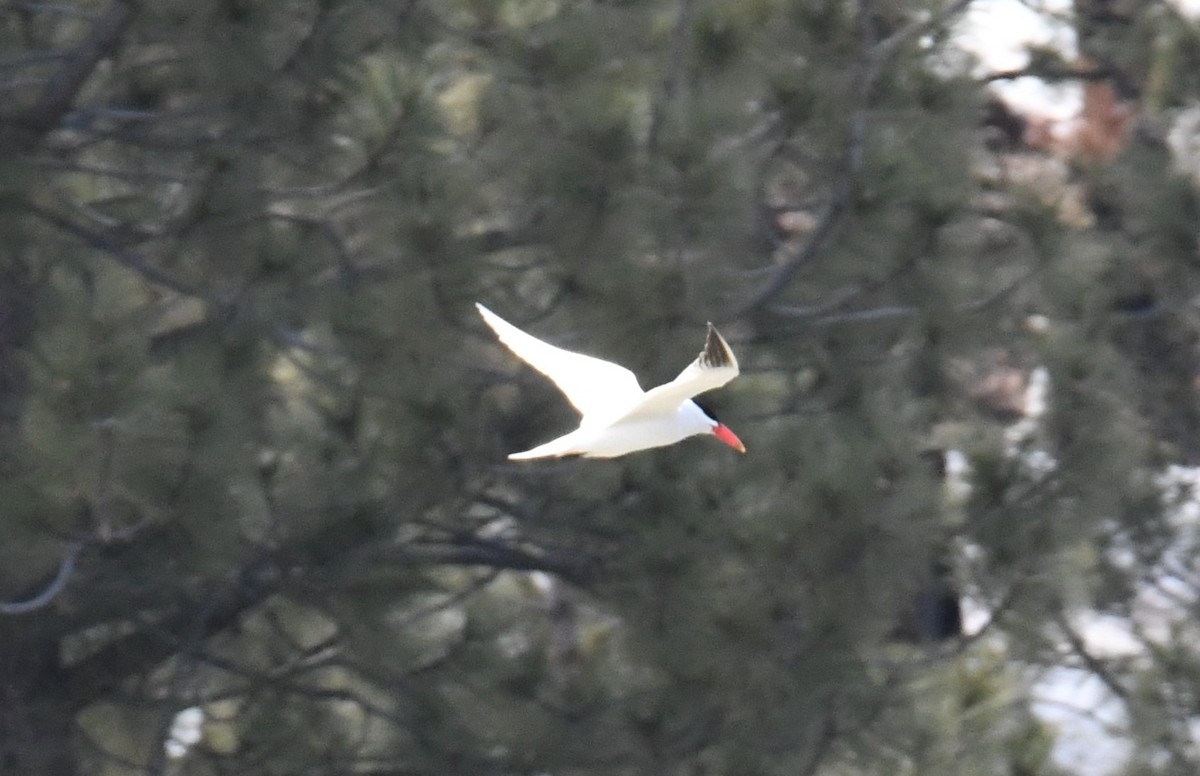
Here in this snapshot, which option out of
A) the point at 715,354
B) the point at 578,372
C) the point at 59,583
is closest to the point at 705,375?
the point at 715,354

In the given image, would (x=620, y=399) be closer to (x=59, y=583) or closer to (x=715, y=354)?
(x=715, y=354)

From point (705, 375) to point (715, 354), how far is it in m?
0.05

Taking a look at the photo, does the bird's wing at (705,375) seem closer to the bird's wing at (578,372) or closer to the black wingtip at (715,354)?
the black wingtip at (715,354)

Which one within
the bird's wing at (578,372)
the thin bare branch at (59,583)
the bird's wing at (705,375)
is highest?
the bird's wing at (705,375)

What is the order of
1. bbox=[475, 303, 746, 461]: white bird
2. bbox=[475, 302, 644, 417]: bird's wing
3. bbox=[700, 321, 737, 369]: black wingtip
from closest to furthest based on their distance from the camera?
bbox=[700, 321, 737, 369]: black wingtip < bbox=[475, 303, 746, 461]: white bird < bbox=[475, 302, 644, 417]: bird's wing

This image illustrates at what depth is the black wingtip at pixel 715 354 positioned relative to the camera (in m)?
3.14

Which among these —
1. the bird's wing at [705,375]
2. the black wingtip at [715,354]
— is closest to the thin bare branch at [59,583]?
the bird's wing at [705,375]

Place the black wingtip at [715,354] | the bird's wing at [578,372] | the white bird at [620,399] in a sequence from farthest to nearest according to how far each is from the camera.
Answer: the bird's wing at [578,372] → the white bird at [620,399] → the black wingtip at [715,354]

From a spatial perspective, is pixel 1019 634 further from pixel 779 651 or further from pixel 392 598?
pixel 392 598

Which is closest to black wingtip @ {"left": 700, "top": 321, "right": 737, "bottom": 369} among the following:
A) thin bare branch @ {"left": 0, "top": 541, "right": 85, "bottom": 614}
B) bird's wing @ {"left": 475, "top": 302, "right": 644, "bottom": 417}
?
bird's wing @ {"left": 475, "top": 302, "right": 644, "bottom": 417}

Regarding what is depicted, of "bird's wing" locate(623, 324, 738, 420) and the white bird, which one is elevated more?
"bird's wing" locate(623, 324, 738, 420)

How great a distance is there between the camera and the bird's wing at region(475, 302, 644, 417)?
12.9 feet

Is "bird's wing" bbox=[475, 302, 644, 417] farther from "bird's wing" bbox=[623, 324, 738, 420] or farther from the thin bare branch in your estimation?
the thin bare branch

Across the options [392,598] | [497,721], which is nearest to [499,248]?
[392,598]
